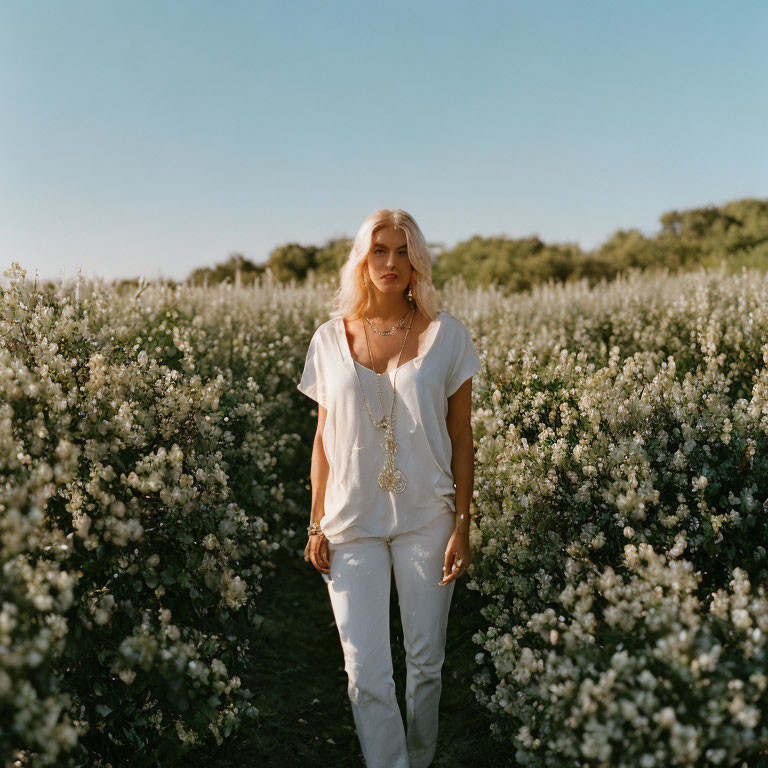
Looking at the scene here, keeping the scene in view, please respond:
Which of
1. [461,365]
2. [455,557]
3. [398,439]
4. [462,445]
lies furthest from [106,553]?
[461,365]

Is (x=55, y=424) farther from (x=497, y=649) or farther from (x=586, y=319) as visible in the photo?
(x=586, y=319)

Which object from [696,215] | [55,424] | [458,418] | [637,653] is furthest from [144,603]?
[696,215]

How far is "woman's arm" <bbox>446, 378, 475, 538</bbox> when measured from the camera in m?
3.28

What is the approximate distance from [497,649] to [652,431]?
1.42 m

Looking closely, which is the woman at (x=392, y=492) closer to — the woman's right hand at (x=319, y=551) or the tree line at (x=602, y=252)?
the woman's right hand at (x=319, y=551)

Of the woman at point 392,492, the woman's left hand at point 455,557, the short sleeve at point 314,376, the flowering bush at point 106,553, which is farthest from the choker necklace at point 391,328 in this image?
the woman's left hand at point 455,557

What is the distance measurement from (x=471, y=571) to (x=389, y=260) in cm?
181

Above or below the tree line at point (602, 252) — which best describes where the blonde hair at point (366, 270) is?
below

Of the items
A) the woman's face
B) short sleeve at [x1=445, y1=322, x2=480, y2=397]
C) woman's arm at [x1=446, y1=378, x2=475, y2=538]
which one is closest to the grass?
woman's arm at [x1=446, y1=378, x2=475, y2=538]

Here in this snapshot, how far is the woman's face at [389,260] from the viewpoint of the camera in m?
3.43

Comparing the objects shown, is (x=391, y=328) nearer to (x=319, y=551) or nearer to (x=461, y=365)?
(x=461, y=365)

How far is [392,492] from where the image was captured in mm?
3195

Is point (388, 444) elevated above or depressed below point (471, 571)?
above

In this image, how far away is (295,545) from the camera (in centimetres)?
641
